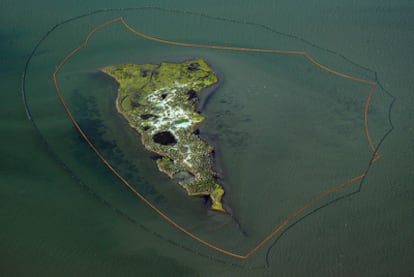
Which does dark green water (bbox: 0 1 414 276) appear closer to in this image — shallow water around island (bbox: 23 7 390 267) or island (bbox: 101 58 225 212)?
shallow water around island (bbox: 23 7 390 267)

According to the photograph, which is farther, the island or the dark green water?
the island

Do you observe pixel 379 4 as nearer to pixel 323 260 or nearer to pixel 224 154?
pixel 224 154

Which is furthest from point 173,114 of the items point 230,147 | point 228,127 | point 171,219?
point 171,219

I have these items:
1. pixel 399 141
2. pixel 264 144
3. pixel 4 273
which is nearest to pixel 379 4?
pixel 399 141

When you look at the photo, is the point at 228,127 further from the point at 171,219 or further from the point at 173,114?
the point at 171,219

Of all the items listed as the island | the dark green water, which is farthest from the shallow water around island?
the island

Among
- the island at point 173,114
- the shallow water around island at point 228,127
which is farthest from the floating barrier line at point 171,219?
the island at point 173,114
